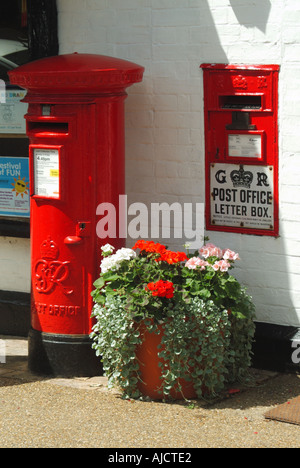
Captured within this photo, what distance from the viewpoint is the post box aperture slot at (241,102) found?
6.02 meters

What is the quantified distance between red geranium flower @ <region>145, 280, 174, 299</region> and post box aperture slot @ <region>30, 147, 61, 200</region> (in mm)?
949

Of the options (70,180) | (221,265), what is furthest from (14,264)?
(221,265)

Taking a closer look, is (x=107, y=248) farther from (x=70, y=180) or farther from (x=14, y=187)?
(x=14, y=187)

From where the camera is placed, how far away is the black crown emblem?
6109 mm

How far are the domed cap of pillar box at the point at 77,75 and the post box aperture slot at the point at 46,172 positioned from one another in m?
0.39

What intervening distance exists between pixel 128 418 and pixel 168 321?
2.05 feet

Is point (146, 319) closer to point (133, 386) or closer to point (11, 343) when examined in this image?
point (133, 386)

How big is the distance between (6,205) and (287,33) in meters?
2.65

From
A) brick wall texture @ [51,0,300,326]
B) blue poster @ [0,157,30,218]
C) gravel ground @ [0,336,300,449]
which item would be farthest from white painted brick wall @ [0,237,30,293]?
gravel ground @ [0,336,300,449]

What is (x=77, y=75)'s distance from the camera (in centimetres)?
572

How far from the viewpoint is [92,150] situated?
5910mm
